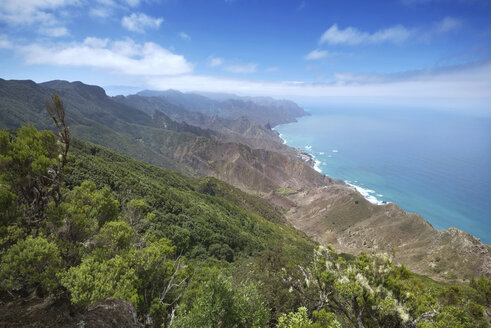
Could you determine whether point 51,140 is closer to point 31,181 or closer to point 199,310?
point 31,181

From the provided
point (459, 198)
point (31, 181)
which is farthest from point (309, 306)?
point (459, 198)

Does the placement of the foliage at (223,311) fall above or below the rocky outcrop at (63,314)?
below

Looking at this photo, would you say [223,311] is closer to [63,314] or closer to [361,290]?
[361,290]

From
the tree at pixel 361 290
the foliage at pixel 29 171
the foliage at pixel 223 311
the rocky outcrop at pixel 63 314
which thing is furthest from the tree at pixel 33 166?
the tree at pixel 361 290

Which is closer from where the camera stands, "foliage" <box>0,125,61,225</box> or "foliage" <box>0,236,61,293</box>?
"foliage" <box>0,236,61,293</box>

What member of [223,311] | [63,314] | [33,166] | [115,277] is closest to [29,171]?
[33,166]

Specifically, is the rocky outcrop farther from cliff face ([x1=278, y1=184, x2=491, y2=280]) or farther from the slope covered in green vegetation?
cliff face ([x1=278, y1=184, x2=491, y2=280])

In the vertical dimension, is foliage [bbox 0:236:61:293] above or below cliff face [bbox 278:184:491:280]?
above

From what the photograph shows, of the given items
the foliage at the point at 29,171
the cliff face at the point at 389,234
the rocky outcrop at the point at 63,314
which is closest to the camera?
the rocky outcrop at the point at 63,314

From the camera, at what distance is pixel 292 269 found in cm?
2805

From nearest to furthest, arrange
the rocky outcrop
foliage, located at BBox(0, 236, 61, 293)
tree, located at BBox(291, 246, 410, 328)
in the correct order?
1. the rocky outcrop
2. foliage, located at BBox(0, 236, 61, 293)
3. tree, located at BBox(291, 246, 410, 328)

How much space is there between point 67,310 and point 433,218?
717 feet

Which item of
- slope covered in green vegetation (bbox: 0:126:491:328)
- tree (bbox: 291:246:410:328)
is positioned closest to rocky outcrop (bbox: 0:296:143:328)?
slope covered in green vegetation (bbox: 0:126:491:328)

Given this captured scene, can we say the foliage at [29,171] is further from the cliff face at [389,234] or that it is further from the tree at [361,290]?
the cliff face at [389,234]
